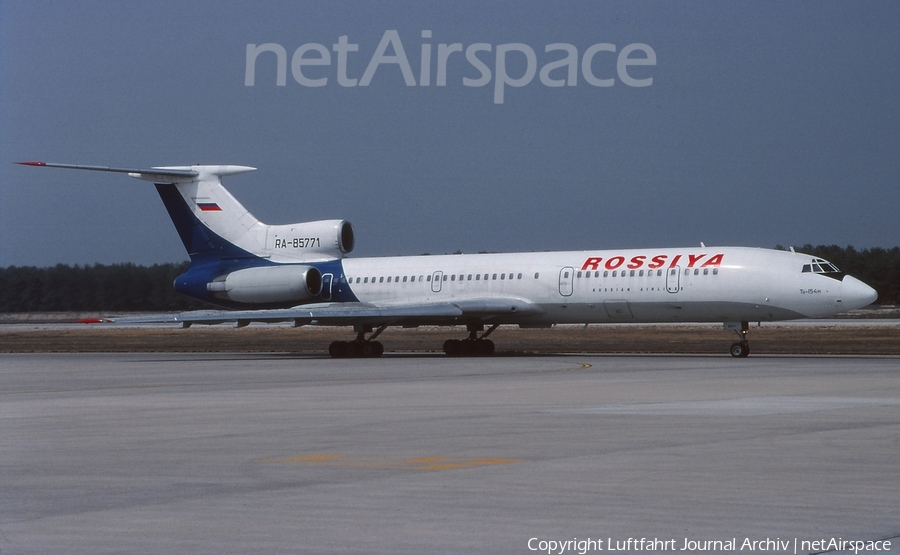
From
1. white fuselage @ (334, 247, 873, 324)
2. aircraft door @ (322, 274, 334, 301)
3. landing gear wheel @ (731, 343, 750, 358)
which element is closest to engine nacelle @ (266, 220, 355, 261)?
aircraft door @ (322, 274, 334, 301)

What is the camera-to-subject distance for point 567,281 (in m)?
39.5

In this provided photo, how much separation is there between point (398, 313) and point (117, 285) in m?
66.8

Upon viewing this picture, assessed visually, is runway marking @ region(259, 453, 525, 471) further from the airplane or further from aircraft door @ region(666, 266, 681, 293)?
aircraft door @ region(666, 266, 681, 293)

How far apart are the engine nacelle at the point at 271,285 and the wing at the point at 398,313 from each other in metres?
2.14

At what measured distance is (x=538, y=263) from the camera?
40656 millimetres

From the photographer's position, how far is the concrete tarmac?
25.7 ft

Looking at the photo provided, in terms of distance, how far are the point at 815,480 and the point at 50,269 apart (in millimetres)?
97968

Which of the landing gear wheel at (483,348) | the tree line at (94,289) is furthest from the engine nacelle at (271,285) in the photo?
the tree line at (94,289)

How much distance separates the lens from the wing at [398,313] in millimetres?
39656

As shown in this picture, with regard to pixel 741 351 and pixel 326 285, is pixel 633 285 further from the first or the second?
pixel 326 285

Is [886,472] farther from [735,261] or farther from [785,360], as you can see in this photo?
[735,261]

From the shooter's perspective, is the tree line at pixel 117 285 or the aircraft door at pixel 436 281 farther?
the tree line at pixel 117 285

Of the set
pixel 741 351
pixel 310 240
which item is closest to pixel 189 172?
pixel 310 240

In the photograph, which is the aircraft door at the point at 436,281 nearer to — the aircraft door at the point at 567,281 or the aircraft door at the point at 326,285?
the aircraft door at the point at 326,285
